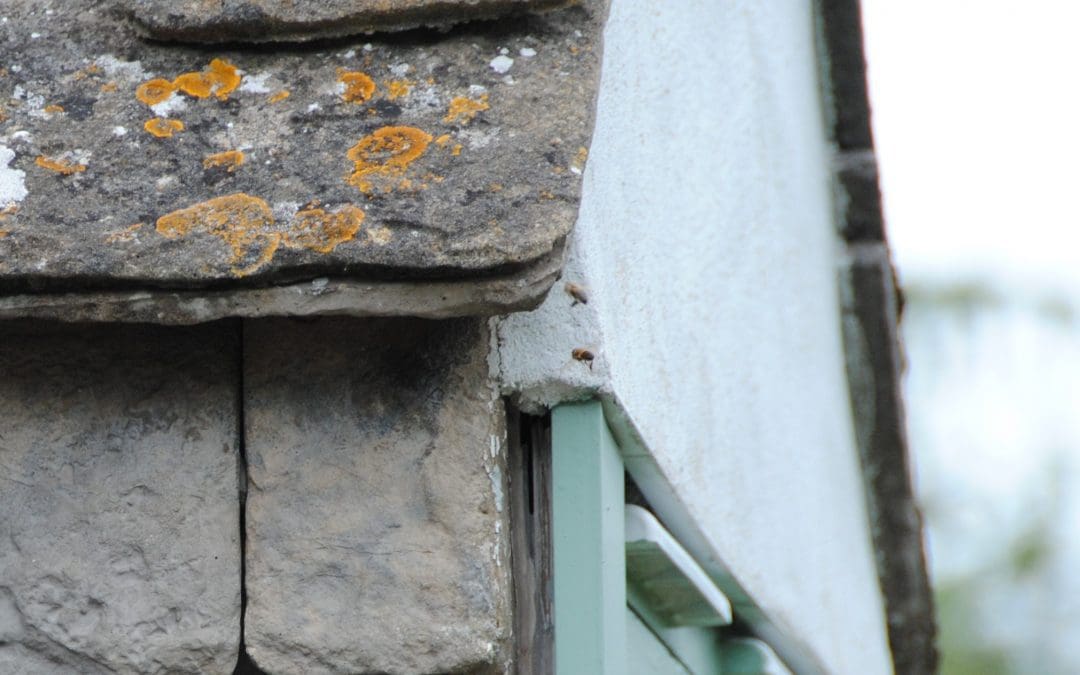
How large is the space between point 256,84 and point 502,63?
0.25 meters

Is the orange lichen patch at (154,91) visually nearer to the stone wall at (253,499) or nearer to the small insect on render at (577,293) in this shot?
the stone wall at (253,499)

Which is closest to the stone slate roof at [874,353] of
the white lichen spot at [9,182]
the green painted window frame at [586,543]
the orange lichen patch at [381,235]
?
the green painted window frame at [586,543]

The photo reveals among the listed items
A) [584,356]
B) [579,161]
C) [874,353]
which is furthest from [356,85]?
[874,353]

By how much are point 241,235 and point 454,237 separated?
198mm

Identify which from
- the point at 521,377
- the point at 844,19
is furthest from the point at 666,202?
the point at 844,19

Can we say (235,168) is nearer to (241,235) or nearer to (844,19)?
(241,235)

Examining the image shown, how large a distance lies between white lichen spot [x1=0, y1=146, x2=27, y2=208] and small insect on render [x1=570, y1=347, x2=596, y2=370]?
0.57 metres

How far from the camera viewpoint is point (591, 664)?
1402 millimetres

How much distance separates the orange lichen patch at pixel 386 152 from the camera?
1.25 metres

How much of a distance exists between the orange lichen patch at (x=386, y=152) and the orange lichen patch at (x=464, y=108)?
0.03 meters

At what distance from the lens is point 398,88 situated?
1.32 metres

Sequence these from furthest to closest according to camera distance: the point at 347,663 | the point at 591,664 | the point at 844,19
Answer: the point at 844,19, the point at 591,664, the point at 347,663

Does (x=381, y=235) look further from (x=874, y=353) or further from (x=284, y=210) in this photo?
(x=874, y=353)

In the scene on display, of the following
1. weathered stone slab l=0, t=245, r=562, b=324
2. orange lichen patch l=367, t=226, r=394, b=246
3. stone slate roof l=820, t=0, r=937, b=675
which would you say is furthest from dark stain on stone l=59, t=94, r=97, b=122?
stone slate roof l=820, t=0, r=937, b=675
